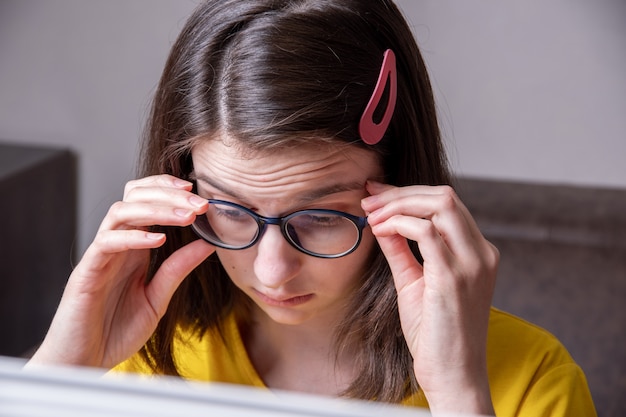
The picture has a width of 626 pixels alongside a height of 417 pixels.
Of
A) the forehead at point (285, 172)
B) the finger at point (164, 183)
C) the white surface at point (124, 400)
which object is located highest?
the white surface at point (124, 400)

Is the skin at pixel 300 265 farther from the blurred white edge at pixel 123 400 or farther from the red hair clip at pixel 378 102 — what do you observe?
the blurred white edge at pixel 123 400

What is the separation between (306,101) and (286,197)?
123 millimetres

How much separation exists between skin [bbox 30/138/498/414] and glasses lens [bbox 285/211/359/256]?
0.05ft

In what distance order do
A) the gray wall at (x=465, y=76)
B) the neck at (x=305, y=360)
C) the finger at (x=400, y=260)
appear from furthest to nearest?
1. the gray wall at (x=465, y=76)
2. the neck at (x=305, y=360)
3. the finger at (x=400, y=260)

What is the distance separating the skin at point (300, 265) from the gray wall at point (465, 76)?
3.99ft

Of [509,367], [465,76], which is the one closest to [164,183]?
[509,367]

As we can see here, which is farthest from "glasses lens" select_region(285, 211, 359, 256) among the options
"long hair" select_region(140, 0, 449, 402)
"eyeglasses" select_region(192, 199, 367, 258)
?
"long hair" select_region(140, 0, 449, 402)

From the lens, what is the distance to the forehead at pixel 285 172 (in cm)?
107

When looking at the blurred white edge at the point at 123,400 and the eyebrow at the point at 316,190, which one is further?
the eyebrow at the point at 316,190

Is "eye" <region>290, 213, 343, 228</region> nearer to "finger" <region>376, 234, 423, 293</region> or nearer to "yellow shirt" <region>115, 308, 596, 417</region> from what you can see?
"finger" <region>376, 234, 423, 293</region>

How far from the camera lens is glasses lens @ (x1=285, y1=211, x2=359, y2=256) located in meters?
1.11

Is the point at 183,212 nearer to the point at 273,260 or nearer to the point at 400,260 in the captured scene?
the point at 273,260

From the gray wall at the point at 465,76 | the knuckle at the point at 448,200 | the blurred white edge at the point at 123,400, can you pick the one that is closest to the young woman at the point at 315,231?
the knuckle at the point at 448,200

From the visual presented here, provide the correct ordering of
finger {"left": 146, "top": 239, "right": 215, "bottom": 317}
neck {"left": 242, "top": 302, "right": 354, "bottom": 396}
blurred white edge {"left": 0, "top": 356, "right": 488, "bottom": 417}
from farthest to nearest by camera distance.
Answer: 1. neck {"left": 242, "top": 302, "right": 354, "bottom": 396}
2. finger {"left": 146, "top": 239, "right": 215, "bottom": 317}
3. blurred white edge {"left": 0, "top": 356, "right": 488, "bottom": 417}
